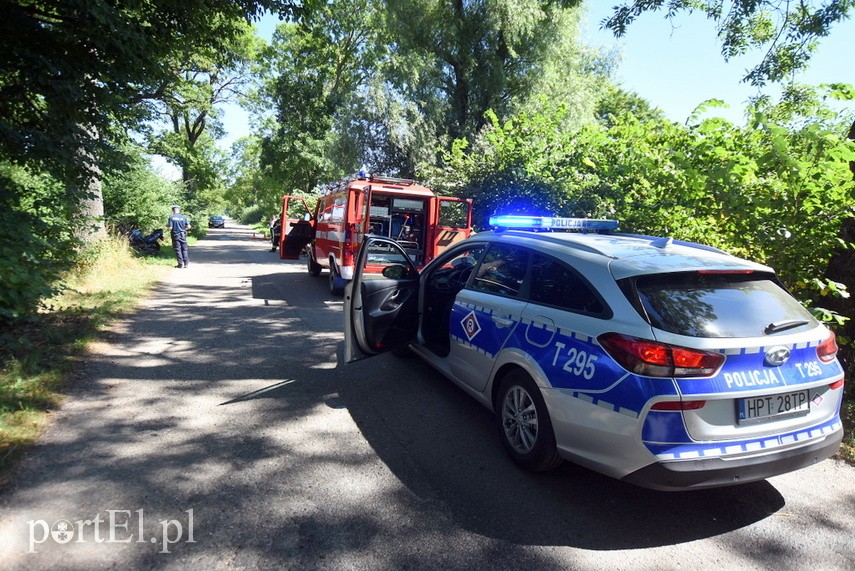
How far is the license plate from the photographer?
Answer: 2611mm

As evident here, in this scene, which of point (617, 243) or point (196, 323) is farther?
point (196, 323)

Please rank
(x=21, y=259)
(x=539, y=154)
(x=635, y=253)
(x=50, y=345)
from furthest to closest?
(x=539, y=154) → (x=50, y=345) → (x=21, y=259) → (x=635, y=253)

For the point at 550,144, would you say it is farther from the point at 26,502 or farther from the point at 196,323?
the point at 26,502

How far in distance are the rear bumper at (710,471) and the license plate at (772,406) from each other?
20 cm

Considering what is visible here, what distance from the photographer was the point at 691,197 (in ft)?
17.5

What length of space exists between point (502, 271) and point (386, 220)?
6.74m

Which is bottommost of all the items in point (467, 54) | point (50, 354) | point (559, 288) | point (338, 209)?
point (50, 354)

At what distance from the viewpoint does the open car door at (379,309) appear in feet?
14.8

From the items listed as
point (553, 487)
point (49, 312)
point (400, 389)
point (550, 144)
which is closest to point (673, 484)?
point (553, 487)

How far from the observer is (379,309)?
185 inches

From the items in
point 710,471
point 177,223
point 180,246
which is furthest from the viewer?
point 180,246

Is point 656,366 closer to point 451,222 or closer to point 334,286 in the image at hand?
point 334,286

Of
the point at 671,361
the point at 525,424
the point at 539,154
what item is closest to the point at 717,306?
the point at 671,361

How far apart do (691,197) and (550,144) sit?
3027 millimetres
